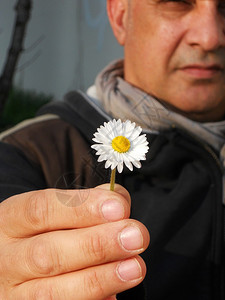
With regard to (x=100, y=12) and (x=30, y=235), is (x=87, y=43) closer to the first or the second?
(x=100, y=12)

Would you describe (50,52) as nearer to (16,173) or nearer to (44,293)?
(16,173)

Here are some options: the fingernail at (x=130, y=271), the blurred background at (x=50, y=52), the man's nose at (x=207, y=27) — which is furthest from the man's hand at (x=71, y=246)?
the blurred background at (x=50, y=52)

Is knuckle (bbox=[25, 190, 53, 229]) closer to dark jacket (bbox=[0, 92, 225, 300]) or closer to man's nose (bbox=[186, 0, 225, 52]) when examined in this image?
dark jacket (bbox=[0, 92, 225, 300])

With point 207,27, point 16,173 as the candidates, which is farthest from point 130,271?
point 207,27

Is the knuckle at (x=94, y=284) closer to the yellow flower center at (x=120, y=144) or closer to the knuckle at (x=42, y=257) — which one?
the knuckle at (x=42, y=257)

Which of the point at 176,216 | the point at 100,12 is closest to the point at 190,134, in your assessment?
the point at 176,216

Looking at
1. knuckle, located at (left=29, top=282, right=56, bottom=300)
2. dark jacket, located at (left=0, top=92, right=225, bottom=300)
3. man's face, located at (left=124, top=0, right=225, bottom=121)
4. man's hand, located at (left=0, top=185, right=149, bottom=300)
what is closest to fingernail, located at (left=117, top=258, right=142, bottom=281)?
man's hand, located at (left=0, top=185, right=149, bottom=300)
